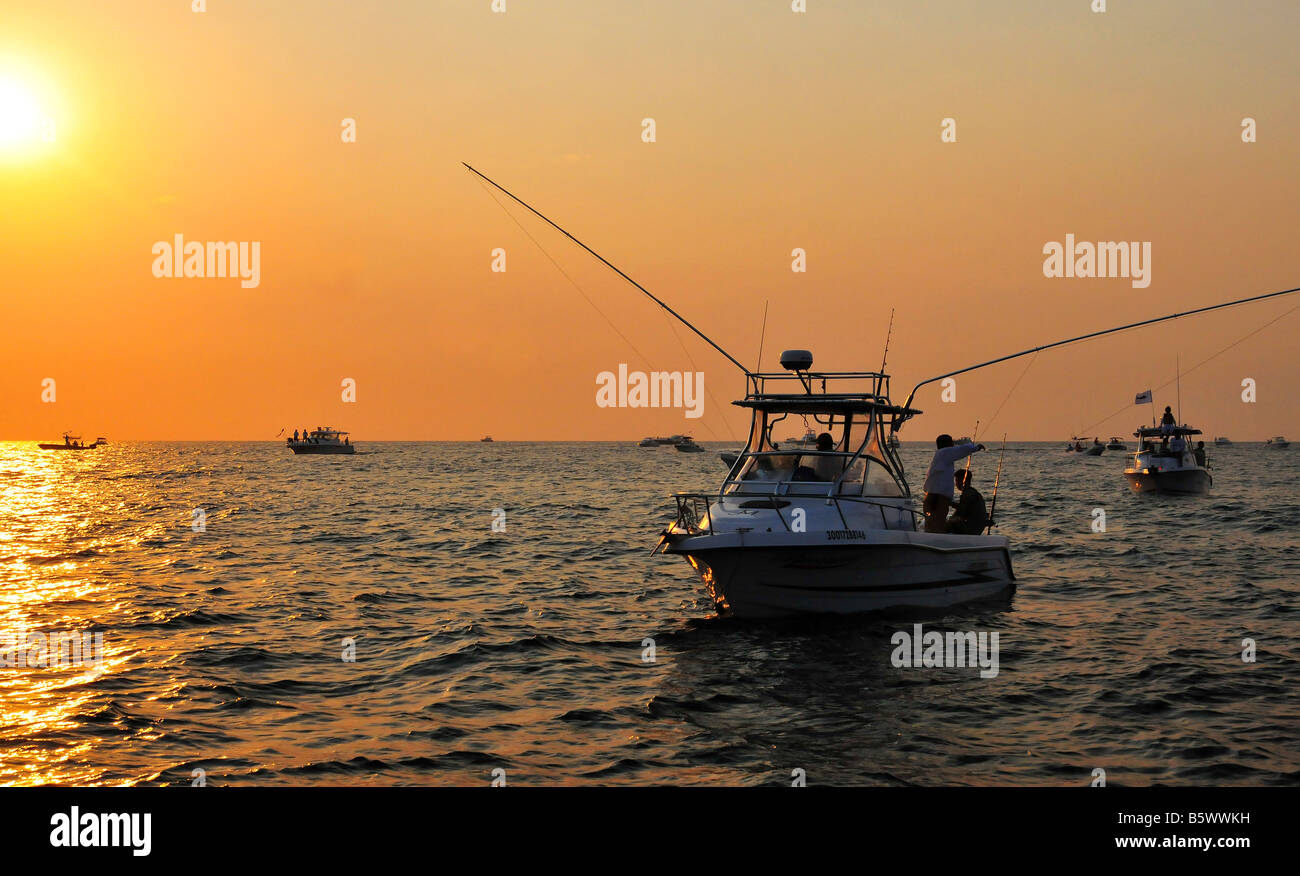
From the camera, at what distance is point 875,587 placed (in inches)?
570

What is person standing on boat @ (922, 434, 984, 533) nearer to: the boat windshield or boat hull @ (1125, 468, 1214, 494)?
the boat windshield

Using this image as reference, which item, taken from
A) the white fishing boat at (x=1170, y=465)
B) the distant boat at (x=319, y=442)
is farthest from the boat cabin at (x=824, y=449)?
the distant boat at (x=319, y=442)

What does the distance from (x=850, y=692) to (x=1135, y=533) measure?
82.3 ft

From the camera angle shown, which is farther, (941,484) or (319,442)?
(319,442)

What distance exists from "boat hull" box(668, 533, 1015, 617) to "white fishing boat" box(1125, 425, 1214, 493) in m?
42.2

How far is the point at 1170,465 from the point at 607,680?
47785 mm

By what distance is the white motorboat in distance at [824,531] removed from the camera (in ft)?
45.6

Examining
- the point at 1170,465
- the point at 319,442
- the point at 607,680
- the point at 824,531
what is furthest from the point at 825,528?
the point at 319,442

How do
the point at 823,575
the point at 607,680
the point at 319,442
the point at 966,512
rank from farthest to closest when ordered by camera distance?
1. the point at 319,442
2. the point at 966,512
3. the point at 823,575
4. the point at 607,680

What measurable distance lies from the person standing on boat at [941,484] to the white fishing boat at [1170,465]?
40.6 metres

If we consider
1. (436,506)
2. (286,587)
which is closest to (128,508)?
(436,506)

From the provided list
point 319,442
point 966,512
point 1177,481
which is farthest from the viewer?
point 319,442

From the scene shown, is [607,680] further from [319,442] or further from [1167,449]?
[319,442]

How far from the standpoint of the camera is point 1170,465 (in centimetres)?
5166
